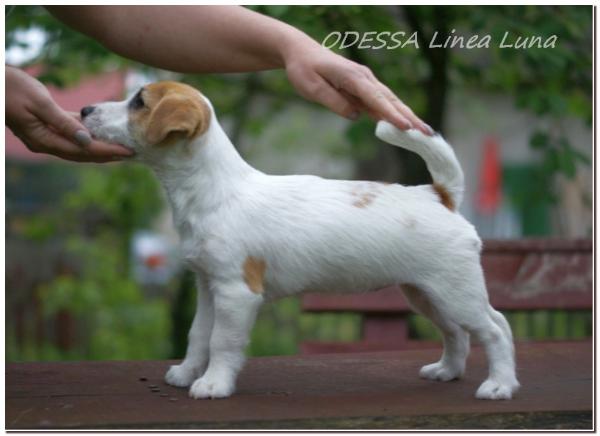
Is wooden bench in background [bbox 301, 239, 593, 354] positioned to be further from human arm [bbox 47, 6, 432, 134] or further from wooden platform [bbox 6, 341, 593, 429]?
human arm [bbox 47, 6, 432, 134]

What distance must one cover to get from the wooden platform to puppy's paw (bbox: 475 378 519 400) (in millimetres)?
27

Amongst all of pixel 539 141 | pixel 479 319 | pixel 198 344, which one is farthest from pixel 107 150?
pixel 539 141

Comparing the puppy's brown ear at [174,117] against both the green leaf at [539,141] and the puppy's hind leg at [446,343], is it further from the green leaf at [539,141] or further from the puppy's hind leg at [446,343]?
the green leaf at [539,141]

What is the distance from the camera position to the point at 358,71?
2.07m

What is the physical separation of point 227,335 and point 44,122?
74cm

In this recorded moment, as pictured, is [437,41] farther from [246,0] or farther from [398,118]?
[398,118]

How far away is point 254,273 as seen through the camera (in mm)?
2076

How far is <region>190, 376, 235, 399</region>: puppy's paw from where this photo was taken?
6.78 ft

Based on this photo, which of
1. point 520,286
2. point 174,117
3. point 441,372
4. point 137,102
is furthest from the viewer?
point 520,286

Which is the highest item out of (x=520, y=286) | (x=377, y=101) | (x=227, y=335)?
(x=377, y=101)

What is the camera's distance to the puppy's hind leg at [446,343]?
2.32 m

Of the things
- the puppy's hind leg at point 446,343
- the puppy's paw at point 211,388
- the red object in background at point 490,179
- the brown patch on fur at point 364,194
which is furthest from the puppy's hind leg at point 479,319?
the red object in background at point 490,179

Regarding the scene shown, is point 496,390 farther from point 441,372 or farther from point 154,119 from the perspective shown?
point 154,119

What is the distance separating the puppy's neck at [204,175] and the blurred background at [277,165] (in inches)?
44.5
